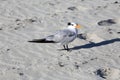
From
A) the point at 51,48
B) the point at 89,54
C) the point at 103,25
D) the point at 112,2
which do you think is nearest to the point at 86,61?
the point at 89,54

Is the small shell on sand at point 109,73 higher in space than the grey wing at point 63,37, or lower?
lower

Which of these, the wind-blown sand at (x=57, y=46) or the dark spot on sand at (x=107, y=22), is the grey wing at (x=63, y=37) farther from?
the dark spot on sand at (x=107, y=22)

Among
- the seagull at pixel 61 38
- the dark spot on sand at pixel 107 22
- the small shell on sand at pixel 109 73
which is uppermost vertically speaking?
the seagull at pixel 61 38

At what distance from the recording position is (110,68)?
787 cm

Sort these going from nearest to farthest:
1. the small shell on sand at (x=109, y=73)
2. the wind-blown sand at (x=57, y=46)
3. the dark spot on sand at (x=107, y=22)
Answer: the small shell on sand at (x=109, y=73)
the wind-blown sand at (x=57, y=46)
the dark spot on sand at (x=107, y=22)

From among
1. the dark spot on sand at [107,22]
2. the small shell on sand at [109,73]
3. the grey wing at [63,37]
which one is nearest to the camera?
the small shell on sand at [109,73]

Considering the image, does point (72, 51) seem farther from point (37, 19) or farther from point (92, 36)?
point (37, 19)

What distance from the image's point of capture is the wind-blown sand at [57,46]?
7809mm

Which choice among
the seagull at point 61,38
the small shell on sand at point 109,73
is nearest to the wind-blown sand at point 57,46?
the small shell on sand at point 109,73

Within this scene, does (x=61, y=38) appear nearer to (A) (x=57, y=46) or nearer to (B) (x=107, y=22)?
(A) (x=57, y=46)

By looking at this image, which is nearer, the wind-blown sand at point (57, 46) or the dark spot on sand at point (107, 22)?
the wind-blown sand at point (57, 46)

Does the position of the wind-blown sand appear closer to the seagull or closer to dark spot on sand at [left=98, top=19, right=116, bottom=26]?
dark spot on sand at [left=98, top=19, right=116, bottom=26]

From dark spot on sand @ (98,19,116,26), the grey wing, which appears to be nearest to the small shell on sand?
the grey wing

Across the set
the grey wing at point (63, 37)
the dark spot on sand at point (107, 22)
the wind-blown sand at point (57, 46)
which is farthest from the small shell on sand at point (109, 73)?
the dark spot on sand at point (107, 22)
